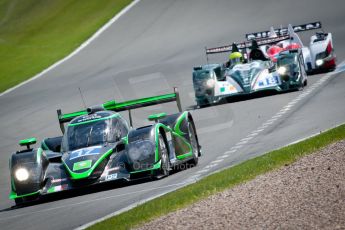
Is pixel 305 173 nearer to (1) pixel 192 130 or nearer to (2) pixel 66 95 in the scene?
(1) pixel 192 130

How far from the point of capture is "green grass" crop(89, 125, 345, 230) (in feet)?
35.3

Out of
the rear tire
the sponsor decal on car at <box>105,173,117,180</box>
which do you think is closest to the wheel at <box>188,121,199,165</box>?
the sponsor decal on car at <box>105,173,117,180</box>

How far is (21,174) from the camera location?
14.4 metres

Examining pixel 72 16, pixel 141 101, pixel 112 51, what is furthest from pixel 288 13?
pixel 141 101

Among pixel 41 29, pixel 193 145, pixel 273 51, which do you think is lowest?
pixel 193 145

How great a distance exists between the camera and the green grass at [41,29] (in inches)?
1507

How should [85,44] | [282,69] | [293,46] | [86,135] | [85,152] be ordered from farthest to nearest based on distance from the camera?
1. [85,44]
2. [293,46]
3. [282,69]
4. [86,135]
5. [85,152]

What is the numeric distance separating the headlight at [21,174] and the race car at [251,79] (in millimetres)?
9882

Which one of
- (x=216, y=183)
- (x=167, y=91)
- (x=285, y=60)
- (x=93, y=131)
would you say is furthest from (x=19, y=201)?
(x=167, y=91)

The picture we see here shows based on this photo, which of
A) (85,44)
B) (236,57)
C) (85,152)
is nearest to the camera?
(85,152)

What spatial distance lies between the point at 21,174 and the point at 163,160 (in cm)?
243

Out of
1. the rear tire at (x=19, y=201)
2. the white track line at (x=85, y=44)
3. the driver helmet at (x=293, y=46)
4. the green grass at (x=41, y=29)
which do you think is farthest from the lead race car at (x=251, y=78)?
the green grass at (x=41, y=29)

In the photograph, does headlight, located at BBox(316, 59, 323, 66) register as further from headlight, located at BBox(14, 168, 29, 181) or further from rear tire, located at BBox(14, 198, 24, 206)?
rear tire, located at BBox(14, 198, 24, 206)

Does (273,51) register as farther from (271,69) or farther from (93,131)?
(93,131)
